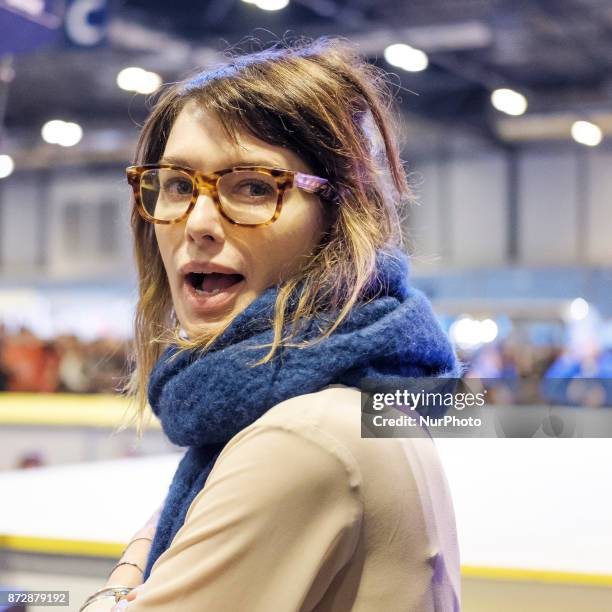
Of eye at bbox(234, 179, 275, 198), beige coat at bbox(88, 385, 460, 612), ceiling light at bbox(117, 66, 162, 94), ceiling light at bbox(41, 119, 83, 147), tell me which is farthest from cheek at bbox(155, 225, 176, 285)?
ceiling light at bbox(41, 119, 83, 147)

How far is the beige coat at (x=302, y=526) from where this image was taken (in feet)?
2.43

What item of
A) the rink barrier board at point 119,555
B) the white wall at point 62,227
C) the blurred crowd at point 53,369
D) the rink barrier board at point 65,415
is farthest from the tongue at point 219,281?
the white wall at point 62,227

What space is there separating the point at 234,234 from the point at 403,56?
7706 mm

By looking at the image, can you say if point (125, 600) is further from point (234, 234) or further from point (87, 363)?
point (87, 363)

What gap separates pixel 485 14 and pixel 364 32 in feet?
3.89

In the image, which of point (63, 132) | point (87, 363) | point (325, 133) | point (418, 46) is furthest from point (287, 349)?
point (63, 132)

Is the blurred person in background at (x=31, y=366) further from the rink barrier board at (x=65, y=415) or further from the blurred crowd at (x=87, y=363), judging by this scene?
the rink barrier board at (x=65, y=415)

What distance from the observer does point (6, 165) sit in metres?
14.2

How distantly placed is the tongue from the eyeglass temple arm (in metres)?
0.12

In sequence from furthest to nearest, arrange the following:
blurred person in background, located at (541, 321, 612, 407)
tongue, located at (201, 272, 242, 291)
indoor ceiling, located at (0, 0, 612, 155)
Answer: indoor ceiling, located at (0, 0, 612, 155) → blurred person in background, located at (541, 321, 612, 407) → tongue, located at (201, 272, 242, 291)

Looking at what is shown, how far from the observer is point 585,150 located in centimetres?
1180

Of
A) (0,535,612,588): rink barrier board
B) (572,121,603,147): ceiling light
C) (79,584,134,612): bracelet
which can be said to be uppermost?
(572,121,603,147): ceiling light

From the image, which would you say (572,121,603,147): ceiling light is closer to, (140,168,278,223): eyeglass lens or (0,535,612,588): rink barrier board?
(0,535,612,588): rink barrier board

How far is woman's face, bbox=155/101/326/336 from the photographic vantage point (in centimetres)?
95
